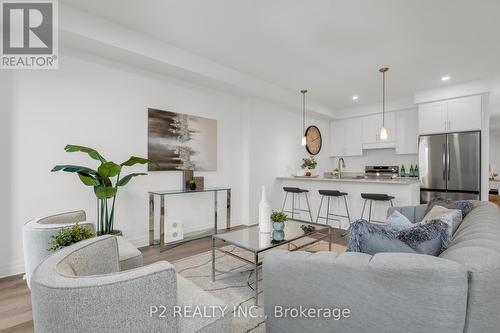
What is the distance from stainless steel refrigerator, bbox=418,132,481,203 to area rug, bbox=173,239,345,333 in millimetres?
3245

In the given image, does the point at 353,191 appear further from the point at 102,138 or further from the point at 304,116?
the point at 102,138

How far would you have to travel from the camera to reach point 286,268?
138 centimetres

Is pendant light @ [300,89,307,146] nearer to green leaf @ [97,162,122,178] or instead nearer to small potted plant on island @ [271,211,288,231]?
small potted plant on island @ [271,211,288,231]

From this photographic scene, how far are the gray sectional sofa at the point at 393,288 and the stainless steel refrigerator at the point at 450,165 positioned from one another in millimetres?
4010

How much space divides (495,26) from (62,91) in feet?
16.6

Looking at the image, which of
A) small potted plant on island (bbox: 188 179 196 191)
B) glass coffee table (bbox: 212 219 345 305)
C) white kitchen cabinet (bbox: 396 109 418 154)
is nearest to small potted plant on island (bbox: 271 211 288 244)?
glass coffee table (bbox: 212 219 345 305)

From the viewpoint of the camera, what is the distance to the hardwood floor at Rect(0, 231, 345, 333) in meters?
1.86

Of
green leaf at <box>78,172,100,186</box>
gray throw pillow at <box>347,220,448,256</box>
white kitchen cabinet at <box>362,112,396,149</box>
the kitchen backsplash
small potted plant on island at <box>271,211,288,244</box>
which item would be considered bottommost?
small potted plant on island at <box>271,211,288,244</box>

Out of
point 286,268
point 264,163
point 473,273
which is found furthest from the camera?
point 264,163

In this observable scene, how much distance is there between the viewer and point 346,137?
6848 millimetres

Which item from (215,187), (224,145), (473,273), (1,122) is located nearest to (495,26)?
(473,273)

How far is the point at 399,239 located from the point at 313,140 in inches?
213

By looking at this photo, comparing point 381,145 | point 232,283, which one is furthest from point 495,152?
point 232,283

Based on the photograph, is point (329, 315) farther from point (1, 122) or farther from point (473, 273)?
point (1, 122)
